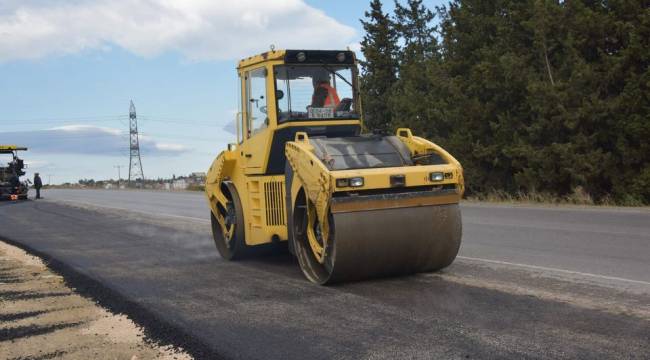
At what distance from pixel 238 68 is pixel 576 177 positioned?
39.0 feet

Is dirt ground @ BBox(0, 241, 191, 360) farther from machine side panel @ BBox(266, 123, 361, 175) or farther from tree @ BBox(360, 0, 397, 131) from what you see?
tree @ BBox(360, 0, 397, 131)

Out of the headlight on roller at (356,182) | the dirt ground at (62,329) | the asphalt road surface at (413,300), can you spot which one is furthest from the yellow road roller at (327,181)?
the dirt ground at (62,329)

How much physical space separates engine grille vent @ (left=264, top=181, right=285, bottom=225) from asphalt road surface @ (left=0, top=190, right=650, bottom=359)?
0.69 metres

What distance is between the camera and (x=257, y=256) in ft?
33.8

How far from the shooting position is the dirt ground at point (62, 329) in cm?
513

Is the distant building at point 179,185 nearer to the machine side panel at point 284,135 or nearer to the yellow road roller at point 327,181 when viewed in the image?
the yellow road roller at point 327,181

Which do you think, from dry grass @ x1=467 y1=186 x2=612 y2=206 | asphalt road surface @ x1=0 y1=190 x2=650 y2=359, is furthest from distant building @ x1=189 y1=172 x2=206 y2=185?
asphalt road surface @ x1=0 y1=190 x2=650 y2=359

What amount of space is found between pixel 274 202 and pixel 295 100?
136 centimetres

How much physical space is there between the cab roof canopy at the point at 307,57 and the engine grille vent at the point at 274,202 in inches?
63.8

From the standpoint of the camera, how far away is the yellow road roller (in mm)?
7141

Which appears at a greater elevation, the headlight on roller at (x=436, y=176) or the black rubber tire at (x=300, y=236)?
the headlight on roller at (x=436, y=176)

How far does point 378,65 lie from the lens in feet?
110

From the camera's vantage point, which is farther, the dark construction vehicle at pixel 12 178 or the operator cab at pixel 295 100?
the dark construction vehicle at pixel 12 178

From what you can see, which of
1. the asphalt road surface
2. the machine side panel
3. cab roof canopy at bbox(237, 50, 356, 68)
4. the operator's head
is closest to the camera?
the asphalt road surface
